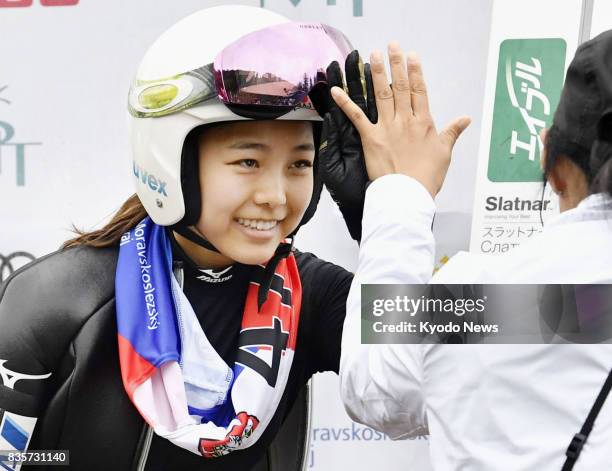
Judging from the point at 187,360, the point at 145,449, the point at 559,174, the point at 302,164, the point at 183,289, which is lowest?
the point at 145,449

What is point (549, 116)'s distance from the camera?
2.61m

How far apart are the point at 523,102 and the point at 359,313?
1.45 m

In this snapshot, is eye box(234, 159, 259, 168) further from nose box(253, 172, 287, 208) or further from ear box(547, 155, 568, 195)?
ear box(547, 155, 568, 195)

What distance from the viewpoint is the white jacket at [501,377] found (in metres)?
1.14

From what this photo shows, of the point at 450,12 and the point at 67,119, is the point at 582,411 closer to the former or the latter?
the point at 450,12

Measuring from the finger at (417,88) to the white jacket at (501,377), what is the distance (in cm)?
27

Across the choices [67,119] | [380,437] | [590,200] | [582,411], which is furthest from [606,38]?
[67,119]

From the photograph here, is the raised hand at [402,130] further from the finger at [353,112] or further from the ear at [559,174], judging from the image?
the ear at [559,174]

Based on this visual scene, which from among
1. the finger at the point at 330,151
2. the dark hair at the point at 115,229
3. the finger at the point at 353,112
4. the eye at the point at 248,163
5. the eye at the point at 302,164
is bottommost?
the dark hair at the point at 115,229

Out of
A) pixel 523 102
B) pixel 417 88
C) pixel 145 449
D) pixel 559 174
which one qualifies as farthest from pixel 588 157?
pixel 523 102

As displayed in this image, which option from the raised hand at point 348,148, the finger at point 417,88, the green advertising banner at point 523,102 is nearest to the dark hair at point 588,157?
the finger at point 417,88

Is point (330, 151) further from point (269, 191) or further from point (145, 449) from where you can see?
point (145, 449)

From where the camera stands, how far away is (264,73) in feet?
5.98

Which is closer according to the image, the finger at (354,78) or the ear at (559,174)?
the ear at (559,174)
